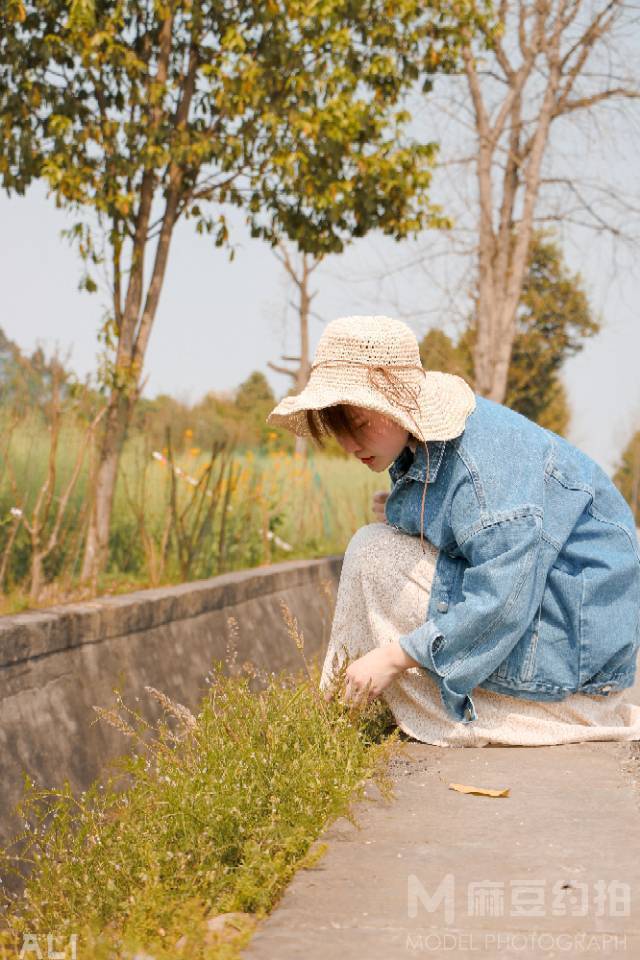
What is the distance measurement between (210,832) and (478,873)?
1.82 feet

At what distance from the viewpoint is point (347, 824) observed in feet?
9.02

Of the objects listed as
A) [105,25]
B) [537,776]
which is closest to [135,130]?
[105,25]

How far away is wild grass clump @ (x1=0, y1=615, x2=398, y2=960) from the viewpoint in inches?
86.0

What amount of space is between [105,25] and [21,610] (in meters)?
4.28

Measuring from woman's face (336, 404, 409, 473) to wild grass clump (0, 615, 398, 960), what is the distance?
59 cm

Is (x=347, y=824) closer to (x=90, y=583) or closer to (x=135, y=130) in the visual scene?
(x=90, y=583)

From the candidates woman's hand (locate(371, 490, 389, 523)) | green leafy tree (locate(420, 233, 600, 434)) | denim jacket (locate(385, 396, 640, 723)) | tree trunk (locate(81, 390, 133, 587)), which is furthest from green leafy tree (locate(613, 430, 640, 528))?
denim jacket (locate(385, 396, 640, 723))

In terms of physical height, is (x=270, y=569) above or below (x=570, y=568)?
below

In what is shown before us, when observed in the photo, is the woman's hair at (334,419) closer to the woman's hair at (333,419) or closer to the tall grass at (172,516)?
the woman's hair at (333,419)

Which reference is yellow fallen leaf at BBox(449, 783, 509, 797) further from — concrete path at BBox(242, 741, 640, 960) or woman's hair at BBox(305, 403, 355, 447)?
woman's hair at BBox(305, 403, 355, 447)

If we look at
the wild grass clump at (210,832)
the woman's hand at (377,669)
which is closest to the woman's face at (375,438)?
the woman's hand at (377,669)

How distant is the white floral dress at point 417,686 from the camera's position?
135 inches

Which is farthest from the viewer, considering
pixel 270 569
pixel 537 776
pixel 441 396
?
pixel 270 569

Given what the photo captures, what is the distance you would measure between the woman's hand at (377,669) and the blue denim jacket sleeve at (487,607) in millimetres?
46
